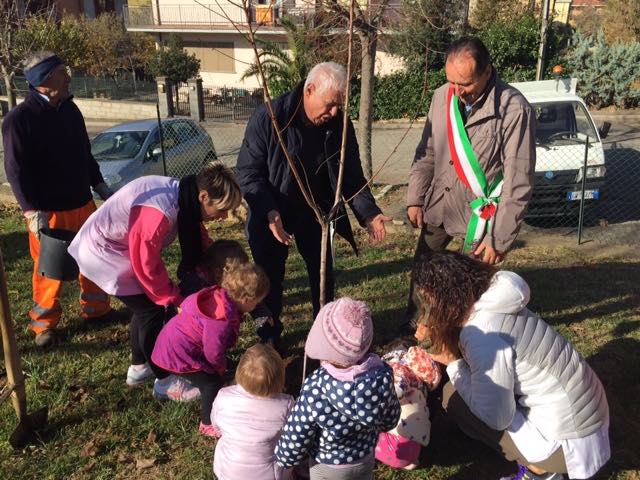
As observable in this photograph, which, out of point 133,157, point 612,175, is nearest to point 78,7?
point 133,157

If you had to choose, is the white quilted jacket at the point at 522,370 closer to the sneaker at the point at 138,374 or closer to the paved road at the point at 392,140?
the sneaker at the point at 138,374

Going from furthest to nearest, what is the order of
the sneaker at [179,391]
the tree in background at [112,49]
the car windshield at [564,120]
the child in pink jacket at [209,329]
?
the tree in background at [112,49], the car windshield at [564,120], the sneaker at [179,391], the child in pink jacket at [209,329]

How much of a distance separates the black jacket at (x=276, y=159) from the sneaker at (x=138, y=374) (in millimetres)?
1216

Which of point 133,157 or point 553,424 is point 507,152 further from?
point 133,157

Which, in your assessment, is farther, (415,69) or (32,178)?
(415,69)

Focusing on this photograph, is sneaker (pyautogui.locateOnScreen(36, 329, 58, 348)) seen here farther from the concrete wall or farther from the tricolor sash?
the concrete wall

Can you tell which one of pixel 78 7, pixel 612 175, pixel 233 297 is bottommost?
pixel 612 175

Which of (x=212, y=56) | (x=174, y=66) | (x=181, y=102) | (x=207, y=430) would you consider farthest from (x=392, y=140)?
(x=212, y=56)

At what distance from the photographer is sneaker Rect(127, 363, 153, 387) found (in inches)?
141

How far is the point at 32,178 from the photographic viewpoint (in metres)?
3.84

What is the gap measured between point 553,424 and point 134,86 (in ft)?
80.2

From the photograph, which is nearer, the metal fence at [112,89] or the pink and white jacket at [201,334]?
the pink and white jacket at [201,334]

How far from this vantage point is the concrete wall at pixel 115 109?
68.4ft

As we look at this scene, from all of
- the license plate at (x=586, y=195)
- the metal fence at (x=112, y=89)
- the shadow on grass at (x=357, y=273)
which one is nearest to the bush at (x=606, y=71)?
the license plate at (x=586, y=195)
